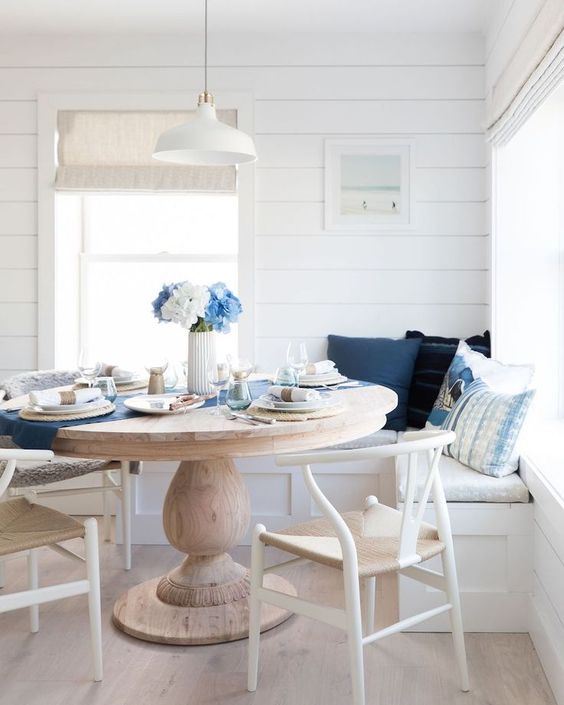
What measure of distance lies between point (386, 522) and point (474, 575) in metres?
0.57

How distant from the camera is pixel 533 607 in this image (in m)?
2.78

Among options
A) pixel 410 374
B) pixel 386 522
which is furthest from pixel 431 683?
pixel 410 374

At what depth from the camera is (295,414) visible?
252cm

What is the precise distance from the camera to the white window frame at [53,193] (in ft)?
14.0

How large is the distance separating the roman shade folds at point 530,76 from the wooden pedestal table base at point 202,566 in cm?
177

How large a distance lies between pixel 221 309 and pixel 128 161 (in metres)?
1.73

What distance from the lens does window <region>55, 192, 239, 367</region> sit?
4555 mm

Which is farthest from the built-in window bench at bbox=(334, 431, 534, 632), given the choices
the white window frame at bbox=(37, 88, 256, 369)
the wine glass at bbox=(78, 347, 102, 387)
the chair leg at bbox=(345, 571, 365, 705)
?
the white window frame at bbox=(37, 88, 256, 369)

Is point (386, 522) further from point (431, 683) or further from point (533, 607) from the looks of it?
point (533, 607)

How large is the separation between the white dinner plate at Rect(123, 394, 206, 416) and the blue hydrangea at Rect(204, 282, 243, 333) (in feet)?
0.95

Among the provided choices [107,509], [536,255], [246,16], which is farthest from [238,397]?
[246,16]

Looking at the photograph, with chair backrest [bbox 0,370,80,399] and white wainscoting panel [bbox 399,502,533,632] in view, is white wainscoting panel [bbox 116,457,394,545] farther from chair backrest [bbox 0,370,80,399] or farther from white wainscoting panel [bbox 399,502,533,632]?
white wainscoting panel [bbox 399,502,533,632]

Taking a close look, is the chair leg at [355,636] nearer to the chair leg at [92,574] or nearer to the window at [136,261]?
the chair leg at [92,574]

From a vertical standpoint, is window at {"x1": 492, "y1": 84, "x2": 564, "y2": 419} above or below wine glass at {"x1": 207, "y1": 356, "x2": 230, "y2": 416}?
above
